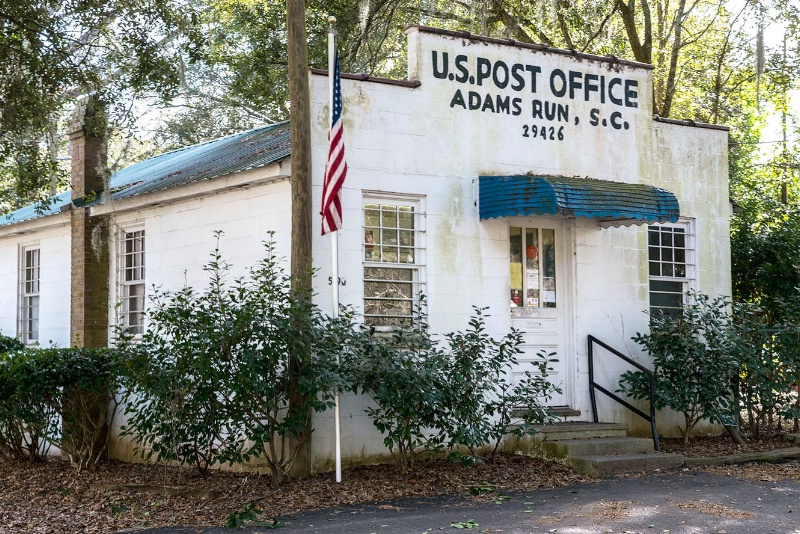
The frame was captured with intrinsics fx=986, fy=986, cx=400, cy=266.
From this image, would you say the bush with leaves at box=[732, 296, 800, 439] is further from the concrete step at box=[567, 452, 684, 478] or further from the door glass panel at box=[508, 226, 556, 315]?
the door glass panel at box=[508, 226, 556, 315]

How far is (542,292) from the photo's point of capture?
12.3m

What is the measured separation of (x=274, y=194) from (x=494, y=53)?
3.36 meters

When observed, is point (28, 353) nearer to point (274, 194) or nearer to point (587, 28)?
point (274, 194)

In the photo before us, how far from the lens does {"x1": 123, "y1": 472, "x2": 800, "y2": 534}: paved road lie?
8.06m

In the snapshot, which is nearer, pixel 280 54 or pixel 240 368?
pixel 240 368

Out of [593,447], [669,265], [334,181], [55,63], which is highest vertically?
[55,63]

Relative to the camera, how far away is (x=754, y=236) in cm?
1490

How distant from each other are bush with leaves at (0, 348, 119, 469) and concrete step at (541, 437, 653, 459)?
16.2 ft

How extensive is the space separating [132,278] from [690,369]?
7.36 m

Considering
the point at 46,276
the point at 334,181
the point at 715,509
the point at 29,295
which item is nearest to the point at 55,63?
the point at 46,276

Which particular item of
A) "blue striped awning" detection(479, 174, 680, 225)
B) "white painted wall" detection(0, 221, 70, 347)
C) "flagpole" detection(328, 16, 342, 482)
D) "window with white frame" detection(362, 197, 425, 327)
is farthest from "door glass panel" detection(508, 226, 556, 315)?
"white painted wall" detection(0, 221, 70, 347)

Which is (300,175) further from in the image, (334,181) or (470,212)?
(470,212)

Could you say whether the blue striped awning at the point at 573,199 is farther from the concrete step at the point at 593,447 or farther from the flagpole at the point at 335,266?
the concrete step at the point at 593,447

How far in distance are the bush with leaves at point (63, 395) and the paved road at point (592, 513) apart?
11.7ft
